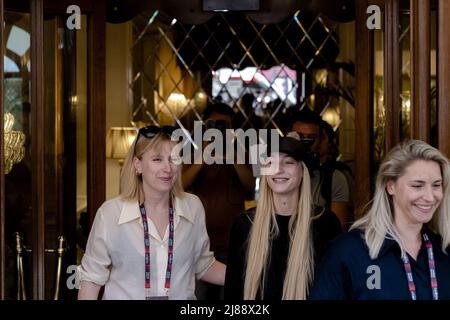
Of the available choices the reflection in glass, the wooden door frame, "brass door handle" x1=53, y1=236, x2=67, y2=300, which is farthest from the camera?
the reflection in glass

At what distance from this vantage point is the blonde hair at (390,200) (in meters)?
2.21

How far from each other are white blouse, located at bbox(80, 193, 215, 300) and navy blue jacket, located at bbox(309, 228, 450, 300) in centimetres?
48

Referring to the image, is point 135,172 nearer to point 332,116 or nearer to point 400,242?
point 400,242

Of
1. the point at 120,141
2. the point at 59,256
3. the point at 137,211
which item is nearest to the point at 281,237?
the point at 137,211

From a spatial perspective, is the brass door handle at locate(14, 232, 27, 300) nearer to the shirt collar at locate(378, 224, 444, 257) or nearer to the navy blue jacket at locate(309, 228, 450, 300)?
the navy blue jacket at locate(309, 228, 450, 300)

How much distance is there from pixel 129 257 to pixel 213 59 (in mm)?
3809

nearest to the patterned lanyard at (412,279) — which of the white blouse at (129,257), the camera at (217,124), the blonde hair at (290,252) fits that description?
the blonde hair at (290,252)

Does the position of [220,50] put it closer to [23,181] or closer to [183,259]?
[23,181]

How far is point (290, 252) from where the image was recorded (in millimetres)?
2371

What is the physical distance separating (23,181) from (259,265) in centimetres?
100

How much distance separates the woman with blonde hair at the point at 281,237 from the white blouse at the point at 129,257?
5.8 inches

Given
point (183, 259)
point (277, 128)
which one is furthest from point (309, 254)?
point (277, 128)
